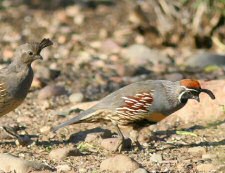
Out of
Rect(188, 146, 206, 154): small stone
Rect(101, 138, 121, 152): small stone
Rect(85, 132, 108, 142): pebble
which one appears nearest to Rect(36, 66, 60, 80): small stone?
Rect(85, 132, 108, 142): pebble

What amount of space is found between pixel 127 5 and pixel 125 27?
1.27 metres

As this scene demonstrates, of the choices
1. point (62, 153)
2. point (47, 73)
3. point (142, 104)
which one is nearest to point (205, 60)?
point (47, 73)

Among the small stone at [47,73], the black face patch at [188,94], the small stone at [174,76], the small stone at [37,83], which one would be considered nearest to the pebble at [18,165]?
the black face patch at [188,94]

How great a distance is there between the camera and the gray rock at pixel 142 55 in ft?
32.2

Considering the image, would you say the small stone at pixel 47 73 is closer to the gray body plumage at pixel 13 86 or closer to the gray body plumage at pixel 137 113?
the gray body plumage at pixel 13 86

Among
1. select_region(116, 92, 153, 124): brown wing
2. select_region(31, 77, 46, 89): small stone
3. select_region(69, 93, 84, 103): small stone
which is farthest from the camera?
select_region(31, 77, 46, 89): small stone

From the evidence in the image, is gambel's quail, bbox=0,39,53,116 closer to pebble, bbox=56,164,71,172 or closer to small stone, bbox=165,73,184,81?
pebble, bbox=56,164,71,172

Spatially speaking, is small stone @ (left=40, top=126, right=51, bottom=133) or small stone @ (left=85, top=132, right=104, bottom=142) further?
small stone @ (left=40, top=126, right=51, bottom=133)

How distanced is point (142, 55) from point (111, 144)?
3.85 m

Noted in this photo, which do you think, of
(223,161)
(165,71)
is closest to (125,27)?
(165,71)

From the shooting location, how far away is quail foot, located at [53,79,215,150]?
6324 millimetres

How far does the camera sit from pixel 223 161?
217 inches

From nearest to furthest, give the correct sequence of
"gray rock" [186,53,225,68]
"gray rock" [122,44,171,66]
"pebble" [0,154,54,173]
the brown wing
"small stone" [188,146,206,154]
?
"pebble" [0,154,54,173] → "small stone" [188,146,206,154] → the brown wing → "gray rock" [186,53,225,68] → "gray rock" [122,44,171,66]

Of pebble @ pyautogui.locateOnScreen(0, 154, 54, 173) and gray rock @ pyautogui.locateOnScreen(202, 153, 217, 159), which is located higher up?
pebble @ pyautogui.locateOnScreen(0, 154, 54, 173)
